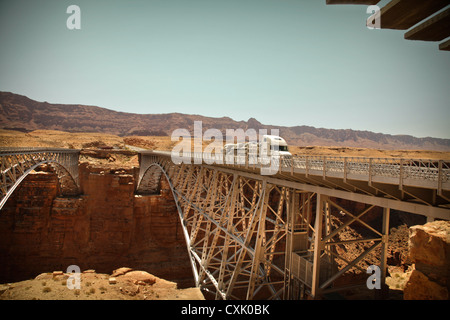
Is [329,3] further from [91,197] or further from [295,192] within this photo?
[91,197]

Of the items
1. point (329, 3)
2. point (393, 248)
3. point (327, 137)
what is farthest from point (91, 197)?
point (327, 137)

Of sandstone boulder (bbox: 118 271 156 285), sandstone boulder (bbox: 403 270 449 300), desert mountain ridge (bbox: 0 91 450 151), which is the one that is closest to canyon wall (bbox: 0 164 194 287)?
sandstone boulder (bbox: 118 271 156 285)

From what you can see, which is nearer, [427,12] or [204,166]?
[427,12]

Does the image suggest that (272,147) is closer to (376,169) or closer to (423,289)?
(376,169)

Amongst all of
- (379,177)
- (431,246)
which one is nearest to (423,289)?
(431,246)

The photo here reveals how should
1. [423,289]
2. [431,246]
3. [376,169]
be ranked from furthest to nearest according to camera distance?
[376,169]
[431,246]
[423,289]

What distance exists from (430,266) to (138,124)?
508 ft

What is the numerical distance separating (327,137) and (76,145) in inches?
4951

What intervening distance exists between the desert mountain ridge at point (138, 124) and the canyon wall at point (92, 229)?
8896cm

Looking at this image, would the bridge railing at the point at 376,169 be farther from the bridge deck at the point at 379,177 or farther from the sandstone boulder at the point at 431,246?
the sandstone boulder at the point at 431,246

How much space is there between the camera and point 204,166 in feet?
58.3

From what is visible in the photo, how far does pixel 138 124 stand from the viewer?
14950cm

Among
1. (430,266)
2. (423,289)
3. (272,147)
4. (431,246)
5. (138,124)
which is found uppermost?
(138,124)
